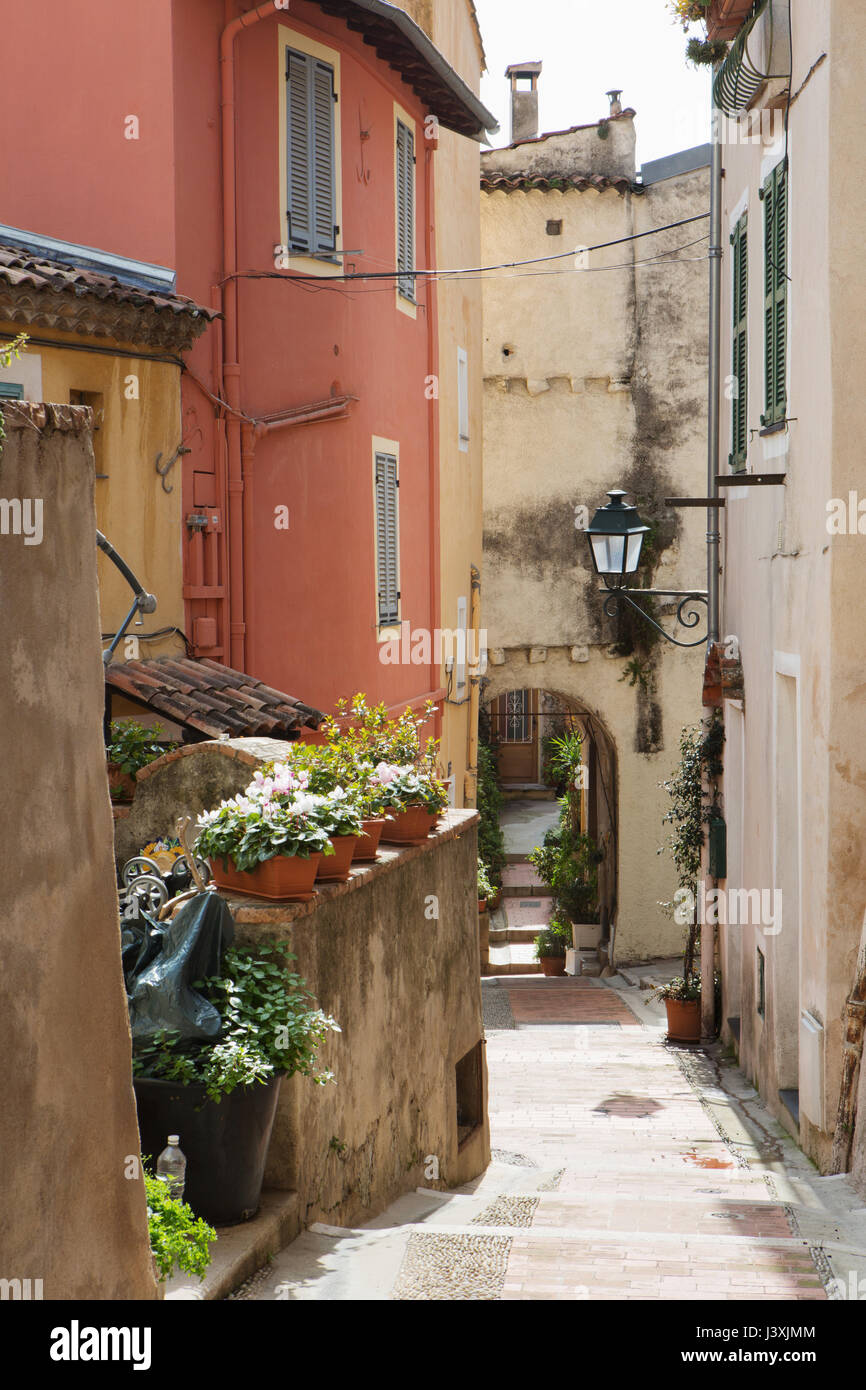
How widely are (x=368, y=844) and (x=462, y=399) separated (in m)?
11.9

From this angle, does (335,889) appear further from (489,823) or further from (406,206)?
(489,823)

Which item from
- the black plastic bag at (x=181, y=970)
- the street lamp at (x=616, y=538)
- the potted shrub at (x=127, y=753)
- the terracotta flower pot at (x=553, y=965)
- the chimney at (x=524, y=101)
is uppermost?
the chimney at (x=524, y=101)

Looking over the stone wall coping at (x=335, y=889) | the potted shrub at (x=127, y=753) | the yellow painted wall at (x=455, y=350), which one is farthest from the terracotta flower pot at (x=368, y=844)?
the yellow painted wall at (x=455, y=350)

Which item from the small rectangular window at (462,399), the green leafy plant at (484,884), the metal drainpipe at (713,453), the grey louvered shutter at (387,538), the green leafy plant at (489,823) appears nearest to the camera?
the metal drainpipe at (713,453)

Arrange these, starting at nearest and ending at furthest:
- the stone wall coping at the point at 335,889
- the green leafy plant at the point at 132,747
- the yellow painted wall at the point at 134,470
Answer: the stone wall coping at the point at 335,889 → the green leafy plant at the point at 132,747 → the yellow painted wall at the point at 134,470

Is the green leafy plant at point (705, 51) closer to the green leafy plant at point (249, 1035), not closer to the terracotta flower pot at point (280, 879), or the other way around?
the terracotta flower pot at point (280, 879)

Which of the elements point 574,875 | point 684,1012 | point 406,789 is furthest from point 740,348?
point 574,875

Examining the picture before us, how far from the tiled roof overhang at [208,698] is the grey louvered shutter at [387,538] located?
3.34 metres

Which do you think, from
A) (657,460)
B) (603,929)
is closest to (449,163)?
(657,460)

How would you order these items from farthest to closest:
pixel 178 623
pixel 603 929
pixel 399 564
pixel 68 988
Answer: pixel 603 929
pixel 399 564
pixel 178 623
pixel 68 988

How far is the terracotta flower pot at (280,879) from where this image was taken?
19.0 feet

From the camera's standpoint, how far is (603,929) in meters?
21.2
